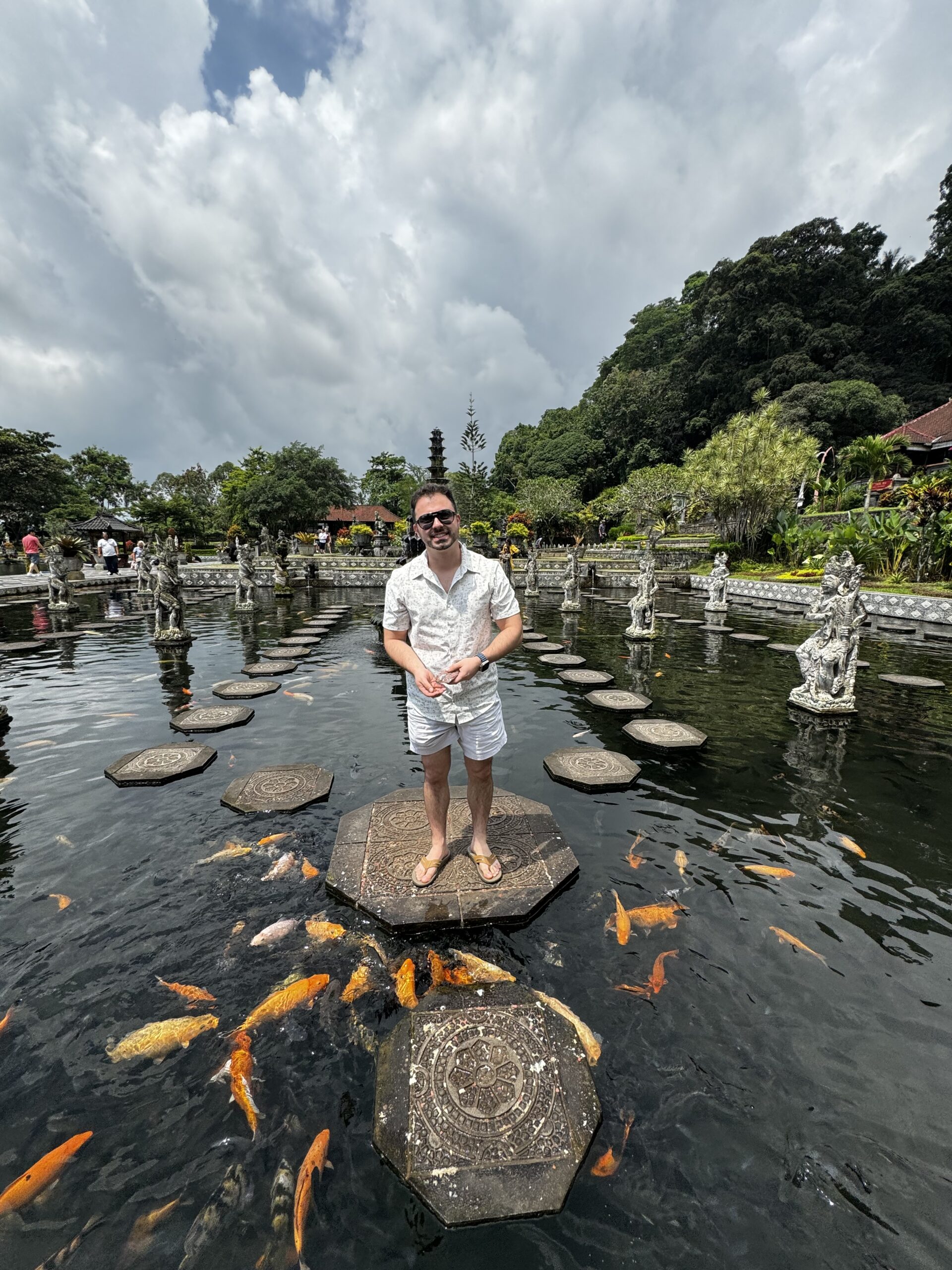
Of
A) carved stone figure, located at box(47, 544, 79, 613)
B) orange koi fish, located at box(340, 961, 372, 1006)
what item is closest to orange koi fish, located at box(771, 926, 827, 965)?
orange koi fish, located at box(340, 961, 372, 1006)

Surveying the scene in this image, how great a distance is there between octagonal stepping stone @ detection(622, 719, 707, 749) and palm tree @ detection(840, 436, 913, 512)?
27.8 meters

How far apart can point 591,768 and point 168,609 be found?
9580 mm

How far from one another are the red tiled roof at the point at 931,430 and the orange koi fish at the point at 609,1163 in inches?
1596

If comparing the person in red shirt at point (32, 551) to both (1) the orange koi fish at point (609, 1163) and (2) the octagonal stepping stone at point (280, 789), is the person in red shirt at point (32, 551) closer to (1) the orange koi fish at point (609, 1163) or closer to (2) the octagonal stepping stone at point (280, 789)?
(2) the octagonal stepping stone at point (280, 789)

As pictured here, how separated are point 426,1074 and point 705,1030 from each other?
4.15ft

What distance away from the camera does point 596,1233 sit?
1.60 meters

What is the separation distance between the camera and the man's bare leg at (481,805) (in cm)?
299

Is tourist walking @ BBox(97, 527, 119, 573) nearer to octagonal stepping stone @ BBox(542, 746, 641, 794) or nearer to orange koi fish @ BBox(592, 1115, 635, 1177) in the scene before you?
octagonal stepping stone @ BBox(542, 746, 641, 794)

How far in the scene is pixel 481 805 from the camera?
3178mm

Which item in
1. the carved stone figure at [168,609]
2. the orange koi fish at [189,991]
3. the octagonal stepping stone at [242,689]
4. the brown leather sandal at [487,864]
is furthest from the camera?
the carved stone figure at [168,609]

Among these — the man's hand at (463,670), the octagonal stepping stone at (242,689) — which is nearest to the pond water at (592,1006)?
the man's hand at (463,670)

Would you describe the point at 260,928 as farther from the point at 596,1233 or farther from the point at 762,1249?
the point at 762,1249

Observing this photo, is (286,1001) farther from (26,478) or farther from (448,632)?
(26,478)

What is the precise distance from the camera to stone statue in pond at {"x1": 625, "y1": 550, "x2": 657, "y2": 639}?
11.0 metres
